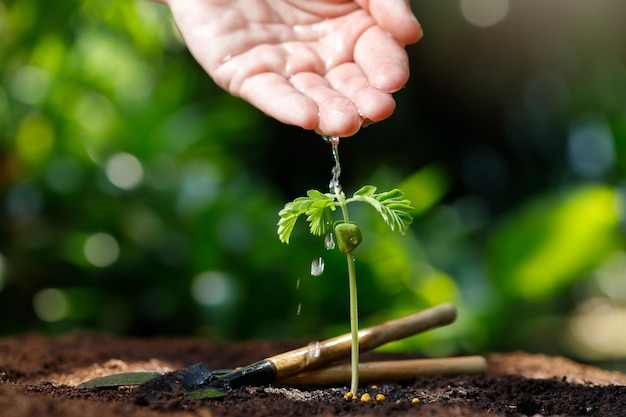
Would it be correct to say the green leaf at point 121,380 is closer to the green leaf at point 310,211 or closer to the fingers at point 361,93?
the green leaf at point 310,211

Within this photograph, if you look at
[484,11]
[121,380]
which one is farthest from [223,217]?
[484,11]

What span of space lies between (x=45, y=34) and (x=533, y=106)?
9.59 ft

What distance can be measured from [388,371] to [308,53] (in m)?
0.77

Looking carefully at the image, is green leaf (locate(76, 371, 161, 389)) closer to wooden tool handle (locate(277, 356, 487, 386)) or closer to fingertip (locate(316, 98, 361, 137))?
wooden tool handle (locate(277, 356, 487, 386))

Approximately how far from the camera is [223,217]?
10.7ft

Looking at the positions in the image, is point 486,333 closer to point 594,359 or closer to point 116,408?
point 594,359

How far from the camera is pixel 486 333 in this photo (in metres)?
3.10

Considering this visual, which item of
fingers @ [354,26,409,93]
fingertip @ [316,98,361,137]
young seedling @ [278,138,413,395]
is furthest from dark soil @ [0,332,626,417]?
fingers @ [354,26,409,93]

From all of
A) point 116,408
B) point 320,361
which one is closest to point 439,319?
point 320,361

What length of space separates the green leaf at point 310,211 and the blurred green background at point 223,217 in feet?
4.05

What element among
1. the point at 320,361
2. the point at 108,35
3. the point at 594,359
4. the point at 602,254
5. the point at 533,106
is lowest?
the point at 594,359

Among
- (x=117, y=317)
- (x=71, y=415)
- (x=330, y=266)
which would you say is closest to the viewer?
(x=71, y=415)

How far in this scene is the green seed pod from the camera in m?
1.35

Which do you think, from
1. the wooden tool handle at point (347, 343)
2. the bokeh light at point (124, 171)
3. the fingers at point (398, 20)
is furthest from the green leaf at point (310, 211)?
the bokeh light at point (124, 171)
